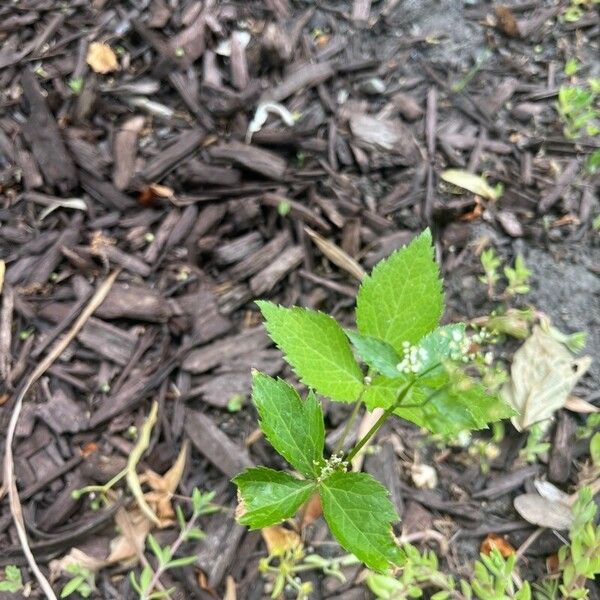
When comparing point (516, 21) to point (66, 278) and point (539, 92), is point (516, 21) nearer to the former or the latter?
point (539, 92)

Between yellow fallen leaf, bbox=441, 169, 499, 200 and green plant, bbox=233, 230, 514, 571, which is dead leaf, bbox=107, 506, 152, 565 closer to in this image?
green plant, bbox=233, 230, 514, 571

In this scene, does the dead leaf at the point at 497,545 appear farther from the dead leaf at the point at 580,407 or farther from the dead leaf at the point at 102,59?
the dead leaf at the point at 102,59

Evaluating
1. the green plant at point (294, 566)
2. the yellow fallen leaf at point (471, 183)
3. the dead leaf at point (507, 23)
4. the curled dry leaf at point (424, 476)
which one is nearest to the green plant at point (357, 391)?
the green plant at point (294, 566)

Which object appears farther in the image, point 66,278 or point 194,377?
point 66,278

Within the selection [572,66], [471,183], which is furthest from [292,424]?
[572,66]

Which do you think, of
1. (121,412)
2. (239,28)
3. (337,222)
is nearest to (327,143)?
(337,222)

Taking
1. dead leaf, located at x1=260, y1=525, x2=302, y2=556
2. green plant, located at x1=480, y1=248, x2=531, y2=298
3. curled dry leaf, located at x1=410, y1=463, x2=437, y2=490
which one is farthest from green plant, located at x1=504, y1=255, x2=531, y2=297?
dead leaf, located at x1=260, y1=525, x2=302, y2=556
